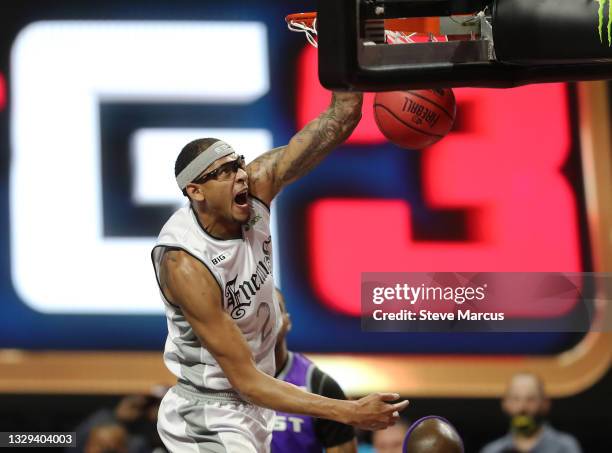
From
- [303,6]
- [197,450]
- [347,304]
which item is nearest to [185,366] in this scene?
[197,450]

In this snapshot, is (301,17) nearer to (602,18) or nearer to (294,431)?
(602,18)

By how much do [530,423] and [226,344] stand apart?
10.3 ft

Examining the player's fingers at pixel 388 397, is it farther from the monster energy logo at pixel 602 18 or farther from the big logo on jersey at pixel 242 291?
the monster energy logo at pixel 602 18

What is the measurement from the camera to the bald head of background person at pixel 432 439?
4.69m

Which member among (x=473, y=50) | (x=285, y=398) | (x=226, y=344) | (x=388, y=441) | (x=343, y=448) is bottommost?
(x=388, y=441)

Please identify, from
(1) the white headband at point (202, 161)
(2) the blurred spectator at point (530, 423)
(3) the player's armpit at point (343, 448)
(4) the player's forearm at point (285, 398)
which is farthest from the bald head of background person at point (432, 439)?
(2) the blurred spectator at point (530, 423)

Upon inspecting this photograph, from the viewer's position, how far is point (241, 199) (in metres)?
4.52

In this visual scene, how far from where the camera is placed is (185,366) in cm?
456

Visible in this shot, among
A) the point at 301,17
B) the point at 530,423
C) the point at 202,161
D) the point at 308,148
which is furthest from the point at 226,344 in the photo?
the point at 530,423

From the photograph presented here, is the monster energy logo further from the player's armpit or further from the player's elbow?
the player's armpit

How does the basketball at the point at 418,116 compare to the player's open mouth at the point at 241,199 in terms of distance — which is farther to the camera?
the basketball at the point at 418,116

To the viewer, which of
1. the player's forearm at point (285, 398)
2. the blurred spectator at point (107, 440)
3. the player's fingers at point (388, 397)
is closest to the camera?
the player's fingers at point (388, 397)

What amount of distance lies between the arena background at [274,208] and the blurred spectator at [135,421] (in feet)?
1.02

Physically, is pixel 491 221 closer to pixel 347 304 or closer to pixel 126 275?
pixel 347 304
